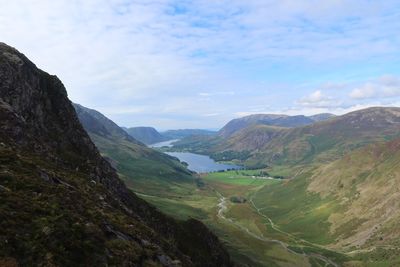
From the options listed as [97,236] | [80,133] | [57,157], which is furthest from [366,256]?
[97,236]

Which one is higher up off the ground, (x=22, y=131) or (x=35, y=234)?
(x=22, y=131)

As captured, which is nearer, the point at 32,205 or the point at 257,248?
the point at 32,205

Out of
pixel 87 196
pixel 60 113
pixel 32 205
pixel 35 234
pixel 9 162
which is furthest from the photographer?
pixel 60 113

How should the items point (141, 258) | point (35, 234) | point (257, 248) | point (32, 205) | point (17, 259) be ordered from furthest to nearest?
point (257, 248) < point (141, 258) < point (32, 205) < point (35, 234) < point (17, 259)

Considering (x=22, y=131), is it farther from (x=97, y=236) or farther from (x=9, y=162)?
(x=97, y=236)

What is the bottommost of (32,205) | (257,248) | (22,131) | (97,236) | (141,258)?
(257,248)

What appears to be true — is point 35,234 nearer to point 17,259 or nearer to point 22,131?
point 17,259

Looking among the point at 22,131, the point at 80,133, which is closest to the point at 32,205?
the point at 22,131
